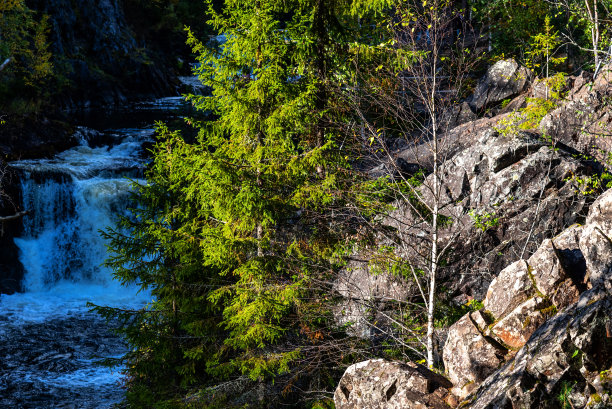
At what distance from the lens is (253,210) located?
29.8 feet

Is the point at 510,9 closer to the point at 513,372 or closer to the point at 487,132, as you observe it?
the point at 487,132

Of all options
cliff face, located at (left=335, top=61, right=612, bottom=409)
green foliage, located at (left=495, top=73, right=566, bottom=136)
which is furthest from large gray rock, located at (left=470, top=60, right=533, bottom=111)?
cliff face, located at (left=335, top=61, right=612, bottom=409)

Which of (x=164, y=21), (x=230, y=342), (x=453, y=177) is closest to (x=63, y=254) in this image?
(x=230, y=342)

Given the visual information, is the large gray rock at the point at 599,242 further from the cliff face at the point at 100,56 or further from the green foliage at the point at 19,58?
the cliff face at the point at 100,56

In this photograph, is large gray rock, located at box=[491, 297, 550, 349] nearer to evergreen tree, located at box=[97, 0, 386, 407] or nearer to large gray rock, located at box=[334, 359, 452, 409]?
large gray rock, located at box=[334, 359, 452, 409]

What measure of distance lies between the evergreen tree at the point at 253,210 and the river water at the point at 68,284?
3.98 metres

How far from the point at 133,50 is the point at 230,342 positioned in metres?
36.3

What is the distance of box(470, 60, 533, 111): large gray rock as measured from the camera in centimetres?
1551

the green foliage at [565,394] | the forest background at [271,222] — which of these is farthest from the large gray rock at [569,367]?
the forest background at [271,222]

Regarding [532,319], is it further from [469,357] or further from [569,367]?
[569,367]

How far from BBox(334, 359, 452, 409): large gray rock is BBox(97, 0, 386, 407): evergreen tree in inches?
78.0

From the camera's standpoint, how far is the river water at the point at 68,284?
12.9 metres

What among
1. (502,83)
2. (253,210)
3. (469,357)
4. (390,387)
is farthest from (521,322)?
(502,83)

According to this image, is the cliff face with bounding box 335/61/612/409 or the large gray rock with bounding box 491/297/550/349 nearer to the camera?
the cliff face with bounding box 335/61/612/409
